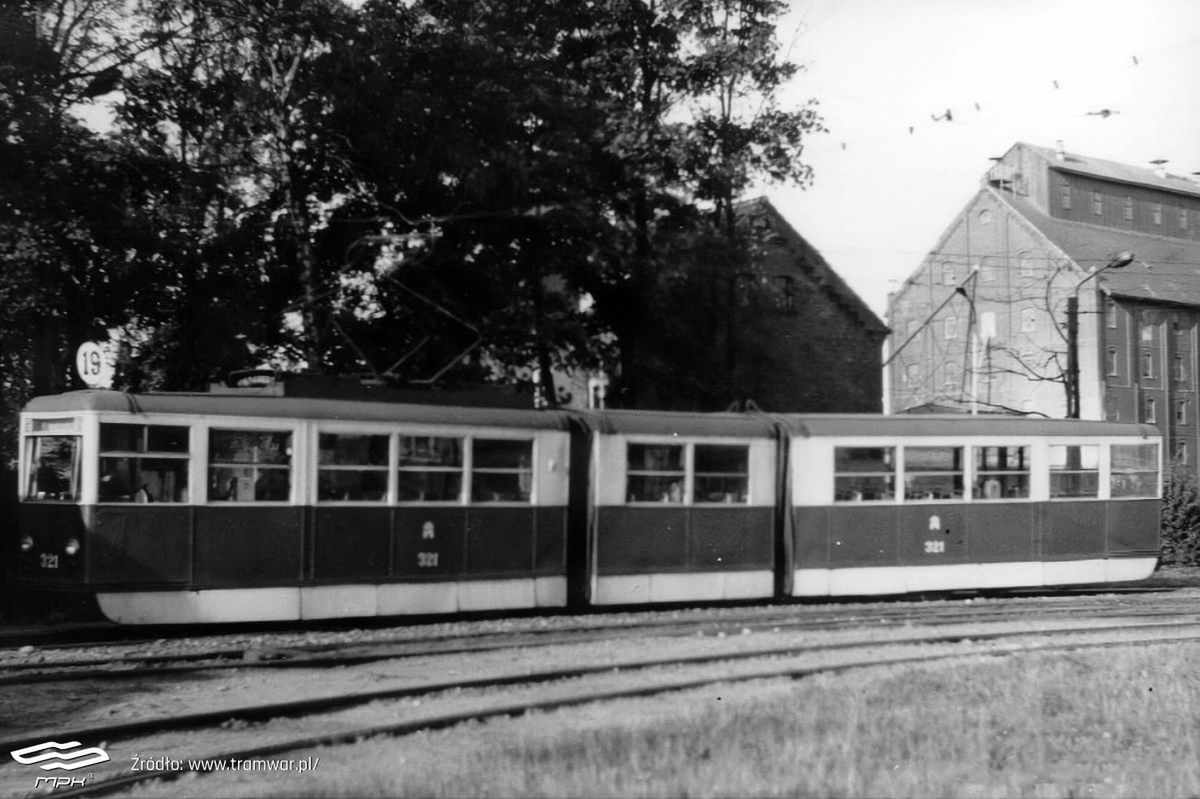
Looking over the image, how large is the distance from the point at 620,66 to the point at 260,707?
22429 millimetres

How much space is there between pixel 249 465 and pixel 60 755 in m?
6.78

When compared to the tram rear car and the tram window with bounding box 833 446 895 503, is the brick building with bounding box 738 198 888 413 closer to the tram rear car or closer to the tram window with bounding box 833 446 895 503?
the tram rear car

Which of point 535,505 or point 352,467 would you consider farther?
point 535,505

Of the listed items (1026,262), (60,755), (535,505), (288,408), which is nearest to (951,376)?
(1026,262)

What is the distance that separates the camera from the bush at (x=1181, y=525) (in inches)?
1223

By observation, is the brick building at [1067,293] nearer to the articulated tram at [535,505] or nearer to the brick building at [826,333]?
the brick building at [826,333]

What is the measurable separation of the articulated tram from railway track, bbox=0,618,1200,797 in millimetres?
3678

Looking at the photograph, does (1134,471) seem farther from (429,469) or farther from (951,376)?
(951,376)

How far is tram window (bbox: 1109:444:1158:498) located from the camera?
20922 mm

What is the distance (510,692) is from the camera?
11.4 m

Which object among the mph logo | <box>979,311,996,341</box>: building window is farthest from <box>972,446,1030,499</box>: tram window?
<box>979,311,996,341</box>: building window

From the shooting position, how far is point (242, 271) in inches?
910

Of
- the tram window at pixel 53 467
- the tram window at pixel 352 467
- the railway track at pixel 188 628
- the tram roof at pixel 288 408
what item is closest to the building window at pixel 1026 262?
the railway track at pixel 188 628

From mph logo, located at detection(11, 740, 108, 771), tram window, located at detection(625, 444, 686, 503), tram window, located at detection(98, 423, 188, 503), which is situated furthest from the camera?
tram window, located at detection(625, 444, 686, 503)
